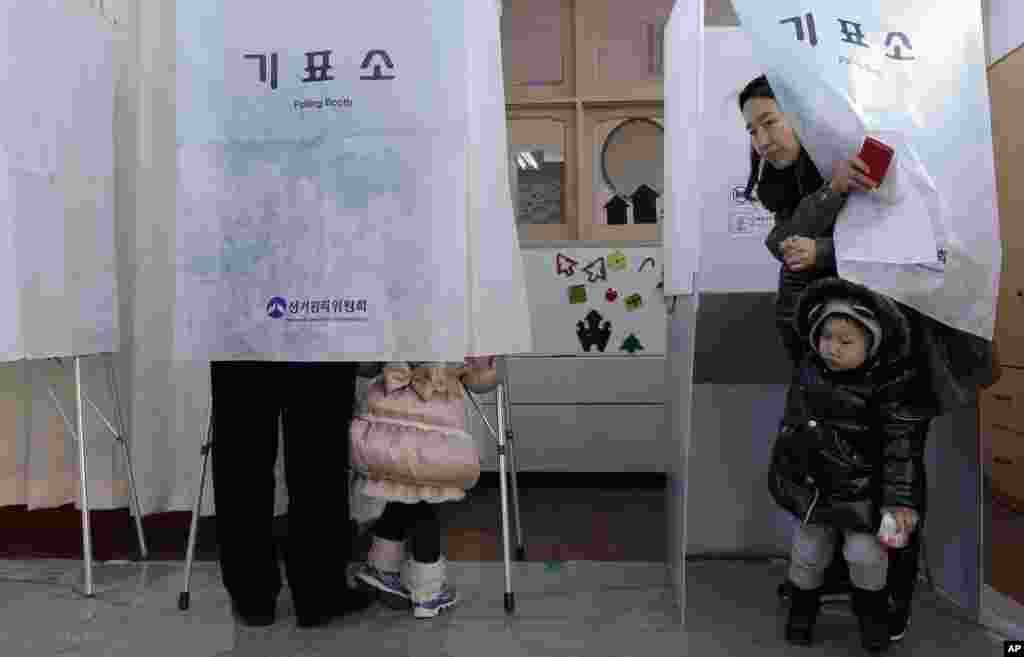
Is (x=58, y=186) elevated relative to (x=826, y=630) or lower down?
elevated

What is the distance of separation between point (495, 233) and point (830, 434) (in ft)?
2.53

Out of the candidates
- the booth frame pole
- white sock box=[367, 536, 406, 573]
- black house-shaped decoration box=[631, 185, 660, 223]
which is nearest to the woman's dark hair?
white sock box=[367, 536, 406, 573]

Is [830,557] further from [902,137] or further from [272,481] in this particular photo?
[272,481]

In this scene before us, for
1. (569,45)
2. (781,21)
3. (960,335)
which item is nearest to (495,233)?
(781,21)

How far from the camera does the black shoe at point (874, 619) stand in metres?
1.56

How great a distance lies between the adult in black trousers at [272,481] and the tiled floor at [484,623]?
9cm

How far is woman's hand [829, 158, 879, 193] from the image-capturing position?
142cm

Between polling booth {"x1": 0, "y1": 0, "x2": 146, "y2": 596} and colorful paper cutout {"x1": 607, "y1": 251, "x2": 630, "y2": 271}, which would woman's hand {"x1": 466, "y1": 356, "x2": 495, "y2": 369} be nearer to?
polling booth {"x1": 0, "y1": 0, "x2": 146, "y2": 596}

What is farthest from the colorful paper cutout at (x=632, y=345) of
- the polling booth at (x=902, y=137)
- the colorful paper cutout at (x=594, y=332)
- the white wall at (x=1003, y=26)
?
the white wall at (x=1003, y=26)

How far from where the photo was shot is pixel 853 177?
1434 millimetres

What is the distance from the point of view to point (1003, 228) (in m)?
1.82

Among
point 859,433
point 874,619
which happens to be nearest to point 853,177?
point 859,433

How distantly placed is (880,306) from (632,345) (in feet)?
5.18

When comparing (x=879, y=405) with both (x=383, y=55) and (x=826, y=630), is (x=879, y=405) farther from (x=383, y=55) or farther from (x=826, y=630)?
(x=383, y=55)
